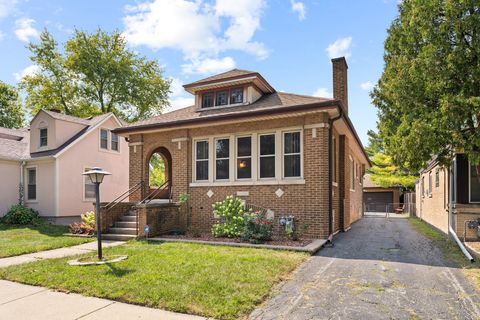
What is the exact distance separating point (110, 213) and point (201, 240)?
3699mm

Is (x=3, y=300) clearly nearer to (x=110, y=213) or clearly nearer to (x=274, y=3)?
(x=110, y=213)

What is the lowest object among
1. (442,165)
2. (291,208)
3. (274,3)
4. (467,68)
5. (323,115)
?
(291,208)

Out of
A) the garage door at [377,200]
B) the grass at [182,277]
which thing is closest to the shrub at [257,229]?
the grass at [182,277]

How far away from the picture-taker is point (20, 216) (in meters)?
15.8

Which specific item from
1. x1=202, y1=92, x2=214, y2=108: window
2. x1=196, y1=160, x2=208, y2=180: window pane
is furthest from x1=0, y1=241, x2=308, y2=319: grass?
x1=202, y1=92, x2=214, y2=108: window

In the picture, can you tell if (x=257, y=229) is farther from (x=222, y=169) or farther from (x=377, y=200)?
(x=377, y=200)

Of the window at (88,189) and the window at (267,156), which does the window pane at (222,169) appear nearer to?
the window at (267,156)

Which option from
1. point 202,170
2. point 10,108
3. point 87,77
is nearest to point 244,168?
point 202,170

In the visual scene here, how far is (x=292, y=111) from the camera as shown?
1016cm

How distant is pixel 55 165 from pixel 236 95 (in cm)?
988

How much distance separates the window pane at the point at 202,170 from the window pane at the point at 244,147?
1367mm

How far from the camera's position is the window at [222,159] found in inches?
466

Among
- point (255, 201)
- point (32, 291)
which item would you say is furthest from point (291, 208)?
point (32, 291)

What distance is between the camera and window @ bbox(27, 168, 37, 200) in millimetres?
17547
